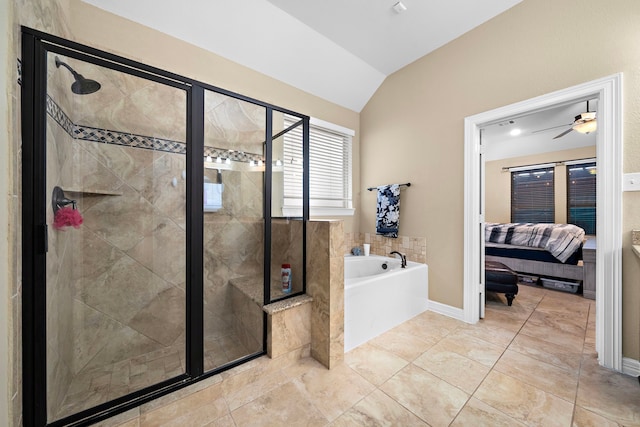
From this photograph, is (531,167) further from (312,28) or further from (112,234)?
(112,234)

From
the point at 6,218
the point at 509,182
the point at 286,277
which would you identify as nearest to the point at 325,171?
the point at 286,277

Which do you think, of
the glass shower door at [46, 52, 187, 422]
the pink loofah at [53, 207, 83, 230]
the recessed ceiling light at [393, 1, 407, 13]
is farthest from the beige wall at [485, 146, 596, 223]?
the pink loofah at [53, 207, 83, 230]

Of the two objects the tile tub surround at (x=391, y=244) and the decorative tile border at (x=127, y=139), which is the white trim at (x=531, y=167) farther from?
the decorative tile border at (x=127, y=139)

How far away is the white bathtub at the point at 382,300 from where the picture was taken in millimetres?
1911

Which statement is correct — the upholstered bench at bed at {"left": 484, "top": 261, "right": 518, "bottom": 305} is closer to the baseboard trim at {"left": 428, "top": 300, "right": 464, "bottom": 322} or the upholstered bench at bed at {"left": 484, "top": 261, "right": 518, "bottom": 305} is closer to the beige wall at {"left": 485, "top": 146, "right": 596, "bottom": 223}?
the baseboard trim at {"left": 428, "top": 300, "right": 464, "bottom": 322}

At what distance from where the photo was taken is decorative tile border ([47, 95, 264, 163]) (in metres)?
1.39

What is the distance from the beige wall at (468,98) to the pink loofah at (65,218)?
112 inches

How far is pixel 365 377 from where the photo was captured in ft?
5.04

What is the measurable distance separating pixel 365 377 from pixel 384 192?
1997mm

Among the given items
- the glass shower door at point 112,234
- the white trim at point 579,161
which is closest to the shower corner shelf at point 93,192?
the glass shower door at point 112,234

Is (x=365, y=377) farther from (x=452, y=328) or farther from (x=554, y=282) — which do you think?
(x=554, y=282)

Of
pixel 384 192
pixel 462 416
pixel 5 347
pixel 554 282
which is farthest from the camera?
pixel 554 282

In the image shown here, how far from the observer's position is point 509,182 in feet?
17.4

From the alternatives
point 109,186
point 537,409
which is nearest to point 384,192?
point 537,409
